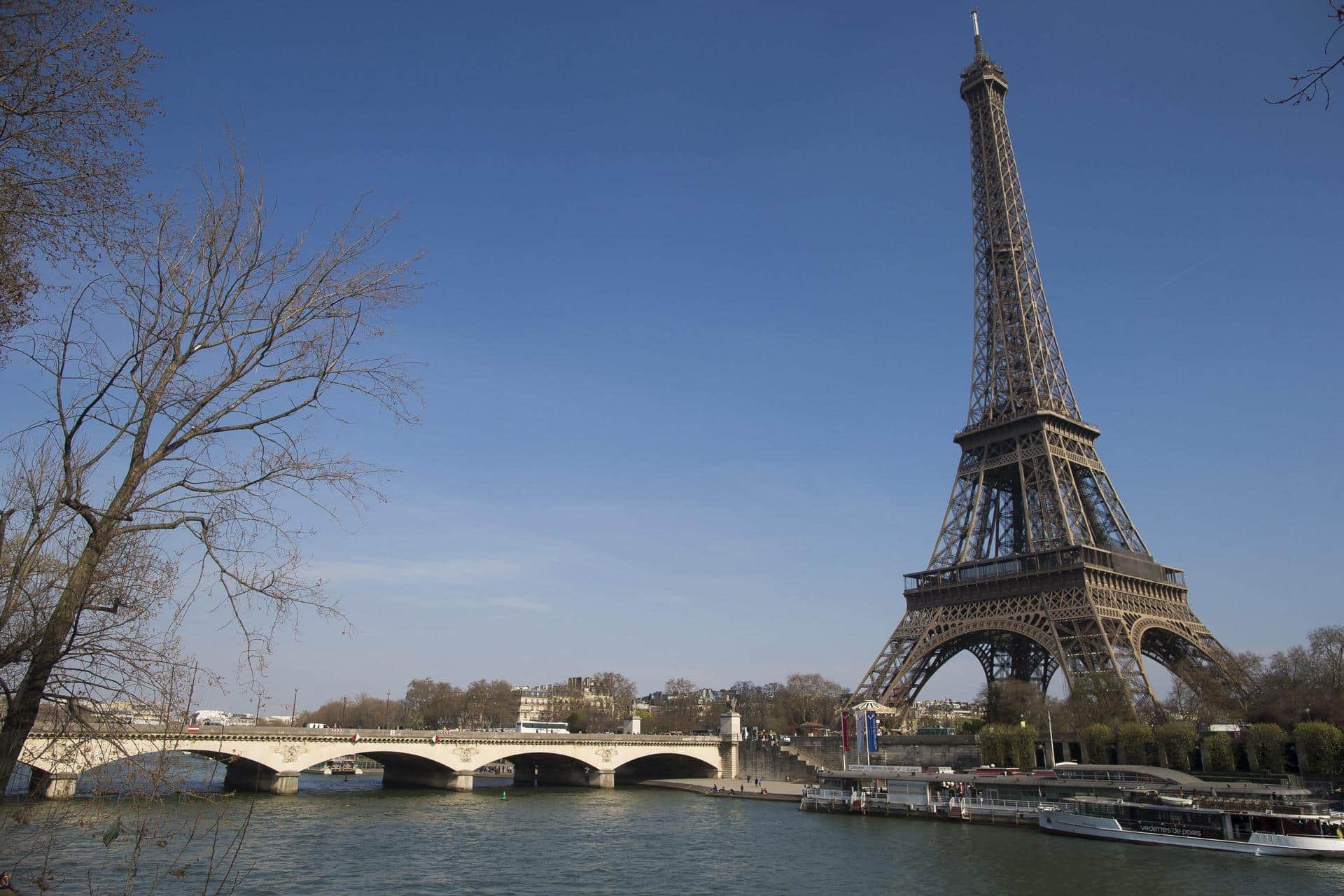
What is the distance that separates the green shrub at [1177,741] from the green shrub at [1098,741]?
9.16ft

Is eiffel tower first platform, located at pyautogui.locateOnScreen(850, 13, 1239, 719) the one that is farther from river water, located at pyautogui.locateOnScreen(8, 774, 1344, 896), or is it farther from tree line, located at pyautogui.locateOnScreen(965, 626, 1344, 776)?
river water, located at pyautogui.locateOnScreen(8, 774, 1344, 896)

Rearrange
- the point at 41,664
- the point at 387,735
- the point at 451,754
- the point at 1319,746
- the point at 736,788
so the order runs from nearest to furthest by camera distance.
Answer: the point at 41,664
the point at 1319,746
the point at 387,735
the point at 451,754
the point at 736,788

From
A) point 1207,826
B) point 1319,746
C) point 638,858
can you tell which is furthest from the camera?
point 1319,746

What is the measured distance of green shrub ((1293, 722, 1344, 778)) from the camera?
46.8 metres

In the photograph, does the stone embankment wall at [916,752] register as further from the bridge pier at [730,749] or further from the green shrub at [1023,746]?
the bridge pier at [730,749]

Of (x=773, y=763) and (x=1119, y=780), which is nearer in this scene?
(x=1119, y=780)

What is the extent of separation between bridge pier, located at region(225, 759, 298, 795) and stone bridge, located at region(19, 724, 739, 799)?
70 millimetres

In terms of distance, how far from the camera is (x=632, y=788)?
73375 mm

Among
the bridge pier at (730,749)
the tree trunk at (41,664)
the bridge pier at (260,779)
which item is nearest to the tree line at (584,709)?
the bridge pier at (730,749)

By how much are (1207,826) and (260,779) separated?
55269 millimetres

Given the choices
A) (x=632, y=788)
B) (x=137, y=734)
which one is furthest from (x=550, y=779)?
(x=137, y=734)

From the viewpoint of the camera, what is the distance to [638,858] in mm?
35719

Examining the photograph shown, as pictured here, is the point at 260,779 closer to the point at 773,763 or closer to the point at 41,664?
the point at 773,763

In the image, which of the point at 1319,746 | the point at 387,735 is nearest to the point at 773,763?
the point at 387,735
